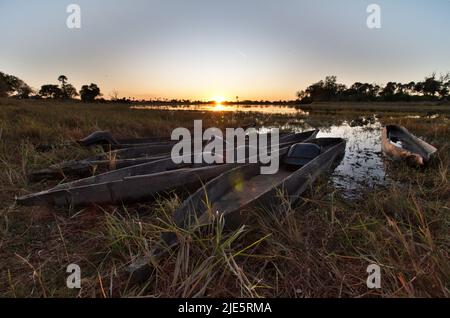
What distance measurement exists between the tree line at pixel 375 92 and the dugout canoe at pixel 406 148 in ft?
224

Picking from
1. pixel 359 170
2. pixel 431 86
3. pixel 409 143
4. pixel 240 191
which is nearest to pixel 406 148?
pixel 409 143

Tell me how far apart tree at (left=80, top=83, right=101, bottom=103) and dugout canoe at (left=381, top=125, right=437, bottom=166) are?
300 feet

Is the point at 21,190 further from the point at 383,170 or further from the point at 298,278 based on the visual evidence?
the point at 383,170

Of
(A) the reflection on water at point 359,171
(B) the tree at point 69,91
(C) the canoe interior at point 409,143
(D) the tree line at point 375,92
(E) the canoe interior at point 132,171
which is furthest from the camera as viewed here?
(B) the tree at point 69,91

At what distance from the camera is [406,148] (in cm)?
779

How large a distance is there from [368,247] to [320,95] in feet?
309

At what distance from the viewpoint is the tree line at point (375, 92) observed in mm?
67250

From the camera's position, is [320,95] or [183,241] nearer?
[183,241]

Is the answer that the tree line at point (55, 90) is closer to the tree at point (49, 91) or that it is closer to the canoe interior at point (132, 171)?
the tree at point (49, 91)

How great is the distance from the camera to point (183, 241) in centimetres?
238

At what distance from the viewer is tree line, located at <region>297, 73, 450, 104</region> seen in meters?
67.2

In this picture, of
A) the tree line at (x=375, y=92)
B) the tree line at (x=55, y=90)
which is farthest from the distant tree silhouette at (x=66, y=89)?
the tree line at (x=375, y=92)
